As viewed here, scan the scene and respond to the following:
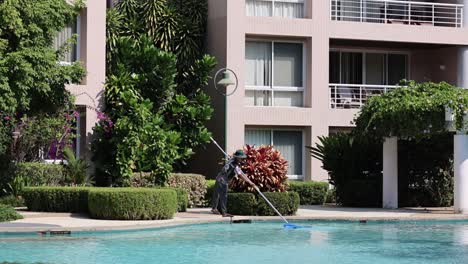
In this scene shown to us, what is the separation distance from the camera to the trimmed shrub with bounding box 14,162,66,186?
25938mm

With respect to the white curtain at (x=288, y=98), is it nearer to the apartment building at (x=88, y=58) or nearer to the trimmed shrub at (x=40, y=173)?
the apartment building at (x=88, y=58)

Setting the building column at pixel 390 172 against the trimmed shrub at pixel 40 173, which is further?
the building column at pixel 390 172

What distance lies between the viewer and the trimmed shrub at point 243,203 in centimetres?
2431

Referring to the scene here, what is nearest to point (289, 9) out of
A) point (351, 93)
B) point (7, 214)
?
point (351, 93)

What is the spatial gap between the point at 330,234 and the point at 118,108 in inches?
404

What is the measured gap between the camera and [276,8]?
3278 centimetres

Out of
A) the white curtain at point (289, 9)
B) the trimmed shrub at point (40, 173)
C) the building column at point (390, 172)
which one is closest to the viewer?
the trimmed shrub at point (40, 173)

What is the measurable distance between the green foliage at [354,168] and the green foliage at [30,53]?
9072 mm

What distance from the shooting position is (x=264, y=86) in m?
32.4

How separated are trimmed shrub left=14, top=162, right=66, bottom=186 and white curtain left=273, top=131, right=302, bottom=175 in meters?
8.75

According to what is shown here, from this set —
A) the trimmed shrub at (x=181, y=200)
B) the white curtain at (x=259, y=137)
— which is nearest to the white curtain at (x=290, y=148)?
the white curtain at (x=259, y=137)

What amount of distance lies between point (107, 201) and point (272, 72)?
12039 millimetres

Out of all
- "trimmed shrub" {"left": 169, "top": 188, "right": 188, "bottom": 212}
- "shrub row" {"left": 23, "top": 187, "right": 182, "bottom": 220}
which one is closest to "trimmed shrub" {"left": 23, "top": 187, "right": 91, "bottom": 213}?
"shrub row" {"left": 23, "top": 187, "right": 182, "bottom": 220}

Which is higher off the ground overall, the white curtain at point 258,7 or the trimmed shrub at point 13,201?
the white curtain at point 258,7
